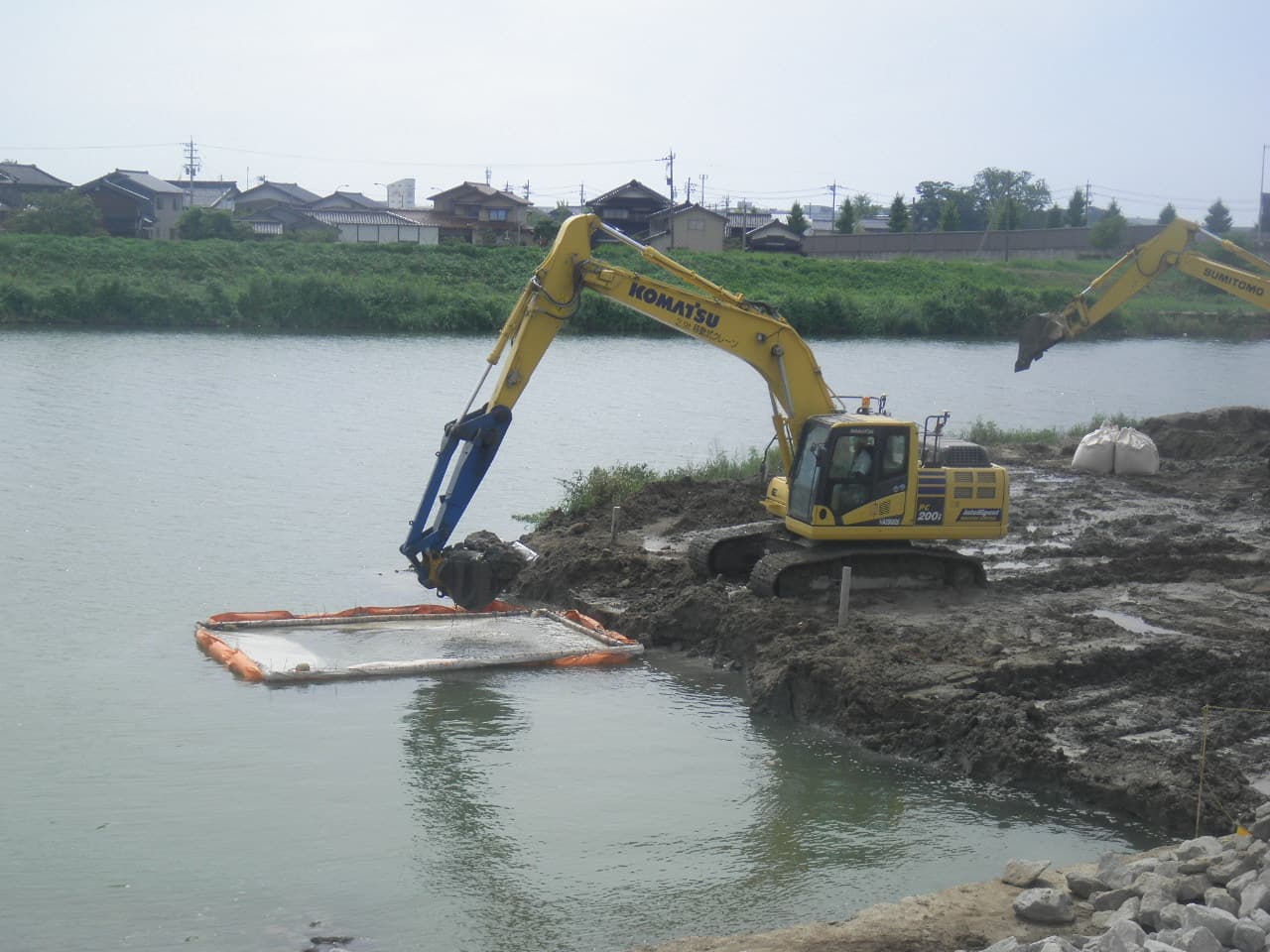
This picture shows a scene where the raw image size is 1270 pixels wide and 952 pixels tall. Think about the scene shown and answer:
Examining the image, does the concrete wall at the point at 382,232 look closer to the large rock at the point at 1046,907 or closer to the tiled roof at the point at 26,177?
the tiled roof at the point at 26,177

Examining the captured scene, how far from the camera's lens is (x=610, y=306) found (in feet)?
181

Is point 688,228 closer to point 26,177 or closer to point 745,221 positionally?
point 745,221

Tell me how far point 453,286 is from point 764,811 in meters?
48.3

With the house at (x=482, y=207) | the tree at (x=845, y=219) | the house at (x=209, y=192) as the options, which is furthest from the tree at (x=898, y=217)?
the house at (x=209, y=192)

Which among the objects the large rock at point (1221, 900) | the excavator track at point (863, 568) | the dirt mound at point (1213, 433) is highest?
the dirt mound at point (1213, 433)

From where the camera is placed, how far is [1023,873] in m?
8.52

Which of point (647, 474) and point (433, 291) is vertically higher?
point (433, 291)

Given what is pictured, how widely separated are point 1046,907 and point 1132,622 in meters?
7.69

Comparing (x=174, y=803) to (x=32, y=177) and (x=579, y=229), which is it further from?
(x=32, y=177)

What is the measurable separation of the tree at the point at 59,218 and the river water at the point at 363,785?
44.7 metres

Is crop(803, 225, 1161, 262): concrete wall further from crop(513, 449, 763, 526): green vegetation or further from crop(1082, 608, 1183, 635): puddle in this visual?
crop(1082, 608, 1183, 635): puddle

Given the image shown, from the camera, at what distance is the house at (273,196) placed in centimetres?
8394

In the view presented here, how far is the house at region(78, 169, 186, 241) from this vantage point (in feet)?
241

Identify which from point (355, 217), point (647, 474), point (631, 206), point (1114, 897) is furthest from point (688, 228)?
point (1114, 897)
